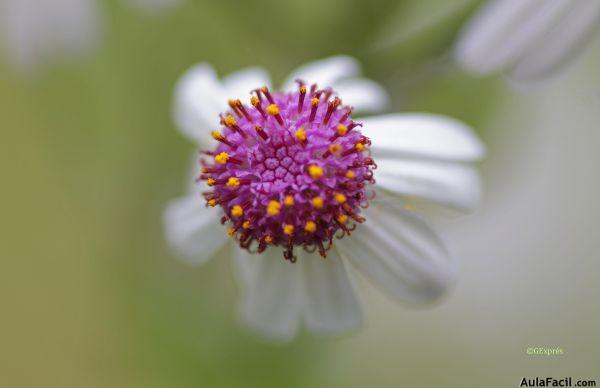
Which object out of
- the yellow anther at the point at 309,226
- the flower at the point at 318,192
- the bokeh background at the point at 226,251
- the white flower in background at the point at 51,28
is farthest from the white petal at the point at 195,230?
the white flower in background at the point at 51,28

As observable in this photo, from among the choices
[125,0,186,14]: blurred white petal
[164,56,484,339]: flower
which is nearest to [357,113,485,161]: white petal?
[164,56,484,339]: flower

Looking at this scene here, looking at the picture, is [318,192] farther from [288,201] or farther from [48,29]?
[48,29]

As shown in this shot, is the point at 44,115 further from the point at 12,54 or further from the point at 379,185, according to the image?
the point at 379,185

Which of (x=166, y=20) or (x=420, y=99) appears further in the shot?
(x=166, y=20)

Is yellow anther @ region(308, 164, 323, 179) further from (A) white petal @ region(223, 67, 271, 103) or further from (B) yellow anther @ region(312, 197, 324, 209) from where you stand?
(A) white petal @ region(223, 67, 271, 103)

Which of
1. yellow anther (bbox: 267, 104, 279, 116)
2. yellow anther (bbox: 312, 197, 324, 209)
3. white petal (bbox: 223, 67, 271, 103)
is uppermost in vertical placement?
white petal (bbox: 223, 67, 271, 103)

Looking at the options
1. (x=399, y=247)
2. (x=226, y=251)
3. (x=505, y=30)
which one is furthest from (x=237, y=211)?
(x=226, y=251)

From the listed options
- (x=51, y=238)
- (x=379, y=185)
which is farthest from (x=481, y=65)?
(x=51, y=238)
